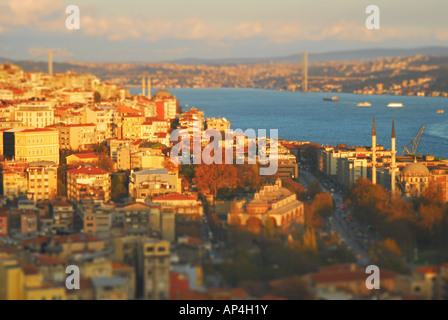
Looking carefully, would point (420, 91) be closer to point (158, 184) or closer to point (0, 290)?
point (158, 184)

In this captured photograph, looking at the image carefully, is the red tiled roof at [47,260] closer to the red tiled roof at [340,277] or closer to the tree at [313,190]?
the red tiled roof at [340,277]

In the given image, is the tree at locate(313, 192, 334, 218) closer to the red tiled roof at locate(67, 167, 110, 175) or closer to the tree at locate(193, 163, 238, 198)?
the tree at locate(193, 163, 238, 198)

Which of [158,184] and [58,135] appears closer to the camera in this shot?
[158,184]

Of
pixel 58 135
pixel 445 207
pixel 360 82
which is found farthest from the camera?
pixel 360 82

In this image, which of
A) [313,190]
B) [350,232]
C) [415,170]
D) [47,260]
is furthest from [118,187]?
[47,260]

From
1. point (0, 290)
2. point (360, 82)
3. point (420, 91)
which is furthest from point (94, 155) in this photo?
point (360, 82)

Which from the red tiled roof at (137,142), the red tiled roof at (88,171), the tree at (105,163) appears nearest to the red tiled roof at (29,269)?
the red tiled roof at (88,171)
